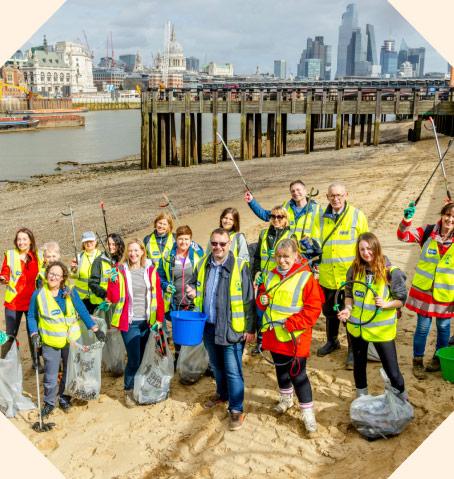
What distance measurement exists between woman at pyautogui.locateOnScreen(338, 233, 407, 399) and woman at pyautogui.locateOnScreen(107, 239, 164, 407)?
5.22 ft

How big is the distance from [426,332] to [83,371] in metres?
3.01

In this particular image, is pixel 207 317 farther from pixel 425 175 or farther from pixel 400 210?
pixel 425 175

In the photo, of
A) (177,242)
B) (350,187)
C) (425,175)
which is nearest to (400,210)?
(350,187)

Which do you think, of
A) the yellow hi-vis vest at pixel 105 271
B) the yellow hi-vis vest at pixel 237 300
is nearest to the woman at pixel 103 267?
the yellow hi-vis vest at pixel 105 271

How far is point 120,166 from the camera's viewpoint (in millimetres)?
28547

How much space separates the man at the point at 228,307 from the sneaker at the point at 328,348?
138cm

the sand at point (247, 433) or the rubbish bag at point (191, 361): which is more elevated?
the rubbish bag at point (191, 361)

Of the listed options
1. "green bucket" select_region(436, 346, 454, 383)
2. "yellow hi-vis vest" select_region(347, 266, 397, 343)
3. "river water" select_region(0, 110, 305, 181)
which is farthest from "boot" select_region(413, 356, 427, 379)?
"river water" select_region(0, 110, 305, 181)

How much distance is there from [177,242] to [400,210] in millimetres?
7697

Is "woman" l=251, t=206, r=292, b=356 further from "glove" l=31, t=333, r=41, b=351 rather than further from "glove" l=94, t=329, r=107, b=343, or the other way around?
"glove" l=31, t=333, r=41, b=351

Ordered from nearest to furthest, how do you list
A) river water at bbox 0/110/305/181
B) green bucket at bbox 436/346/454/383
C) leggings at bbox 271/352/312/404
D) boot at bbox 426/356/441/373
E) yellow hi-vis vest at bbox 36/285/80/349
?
leggings at bbox 271/352/312/404
yellow hi-vis vest at bbox 36/285/80/349
green bucket at bbox 436/346/454/383
boot at bbox 426/356/441/373
river water at bbox 0/110/305/181

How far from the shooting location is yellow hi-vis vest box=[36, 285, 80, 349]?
4.61 m

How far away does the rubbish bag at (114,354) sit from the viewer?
17.4 ft

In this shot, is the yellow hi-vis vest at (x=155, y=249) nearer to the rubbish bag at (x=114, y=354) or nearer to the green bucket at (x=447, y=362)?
the rubbish bag at (x=114, y=354)
